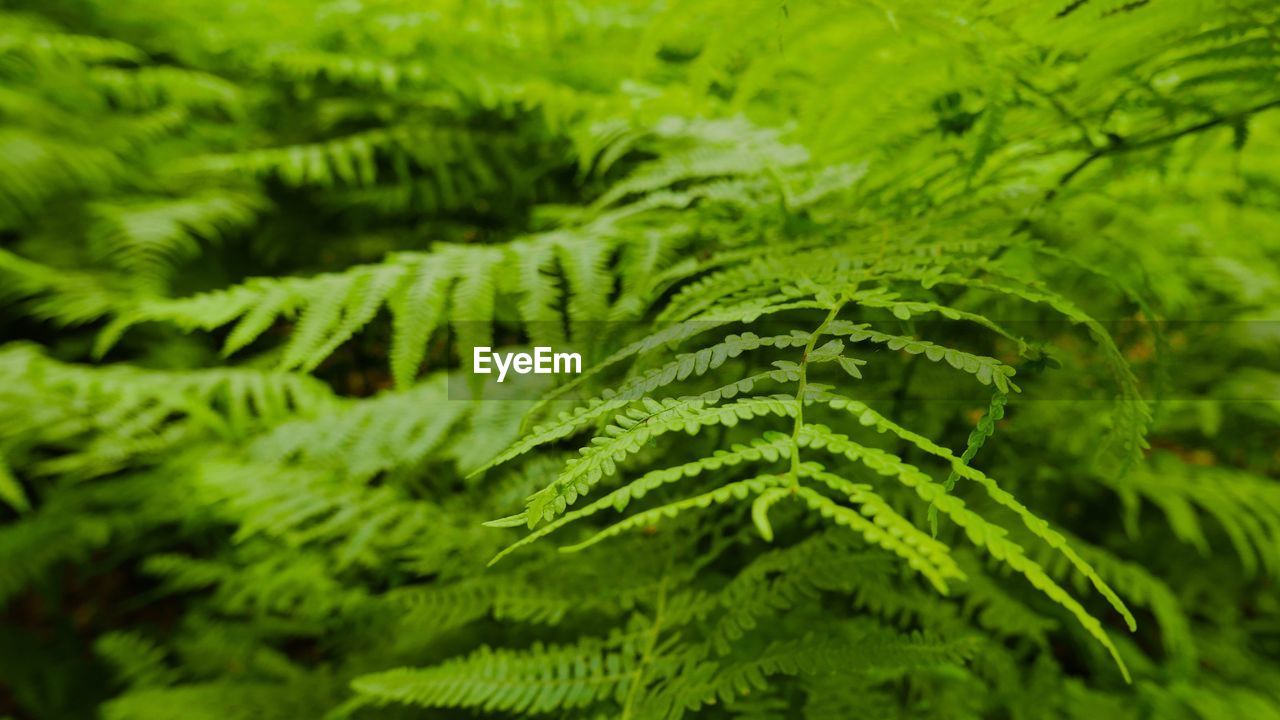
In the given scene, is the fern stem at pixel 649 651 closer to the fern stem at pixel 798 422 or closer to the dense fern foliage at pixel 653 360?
the dense fern foliage at pixel 653 360

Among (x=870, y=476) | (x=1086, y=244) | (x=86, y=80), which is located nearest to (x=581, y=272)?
(x=870, y=476)

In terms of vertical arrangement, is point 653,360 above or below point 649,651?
above

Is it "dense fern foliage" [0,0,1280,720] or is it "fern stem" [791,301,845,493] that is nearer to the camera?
"fern stem" [791,301,845,493]

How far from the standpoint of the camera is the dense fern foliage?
2.49ft

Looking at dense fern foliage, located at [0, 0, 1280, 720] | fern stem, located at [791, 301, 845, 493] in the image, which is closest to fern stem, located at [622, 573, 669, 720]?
dense fern foliage, located at [0, 0, 1280, 720]

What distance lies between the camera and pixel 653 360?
870mm

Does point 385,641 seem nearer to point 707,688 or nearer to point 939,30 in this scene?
point 707,688

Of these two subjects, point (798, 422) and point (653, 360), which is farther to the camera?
point (653, 360)

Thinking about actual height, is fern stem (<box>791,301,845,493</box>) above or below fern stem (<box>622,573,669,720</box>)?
above

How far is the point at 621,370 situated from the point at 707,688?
1.83 ft

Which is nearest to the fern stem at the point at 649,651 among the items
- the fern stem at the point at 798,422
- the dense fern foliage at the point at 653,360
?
the dense fern foliage at the point at 653,360

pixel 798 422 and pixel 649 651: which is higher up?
pixel 798 422

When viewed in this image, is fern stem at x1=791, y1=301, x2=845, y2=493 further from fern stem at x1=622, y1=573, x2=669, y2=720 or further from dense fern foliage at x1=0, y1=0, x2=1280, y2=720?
fern stem at x1=622, y1=573, x2=669, y2=720

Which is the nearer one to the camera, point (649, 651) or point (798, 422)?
point (798, 422)
